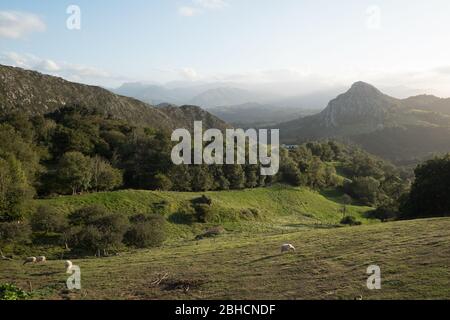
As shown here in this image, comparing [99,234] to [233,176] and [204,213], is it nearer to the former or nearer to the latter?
[204,213]

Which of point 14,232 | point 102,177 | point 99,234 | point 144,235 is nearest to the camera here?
point 99,234

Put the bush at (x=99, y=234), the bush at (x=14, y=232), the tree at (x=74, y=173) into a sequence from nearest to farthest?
the bush at (x=99, y=234) → the bush at (x=14, y=232) → the tree at (x=74, y=173)

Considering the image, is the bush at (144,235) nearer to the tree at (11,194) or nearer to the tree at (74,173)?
the tree at (11,194)

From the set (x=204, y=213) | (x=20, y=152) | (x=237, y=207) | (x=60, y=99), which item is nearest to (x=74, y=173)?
(x=20, y=152)

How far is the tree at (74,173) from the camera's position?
6203 cm

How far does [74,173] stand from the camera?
203 ft

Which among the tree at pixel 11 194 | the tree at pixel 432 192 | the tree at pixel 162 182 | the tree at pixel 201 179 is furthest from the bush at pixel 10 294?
the tree at pixel 201 179

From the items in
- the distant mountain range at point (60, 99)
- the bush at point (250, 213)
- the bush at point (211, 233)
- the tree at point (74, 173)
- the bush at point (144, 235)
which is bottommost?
the bush at point (250, 213)

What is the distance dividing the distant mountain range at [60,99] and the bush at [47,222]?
3003 inches

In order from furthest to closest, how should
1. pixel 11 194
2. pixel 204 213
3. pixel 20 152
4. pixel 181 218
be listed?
pixel 20 152
pixel 204 213
pixel 181 218
pixel 11 194

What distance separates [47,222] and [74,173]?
15.3 meters

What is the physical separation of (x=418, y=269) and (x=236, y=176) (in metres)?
68.4

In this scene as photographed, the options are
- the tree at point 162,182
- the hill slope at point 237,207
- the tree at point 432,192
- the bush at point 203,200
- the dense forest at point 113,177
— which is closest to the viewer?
the dense forest at point 113,177

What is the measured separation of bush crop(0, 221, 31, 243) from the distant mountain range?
80.1m
